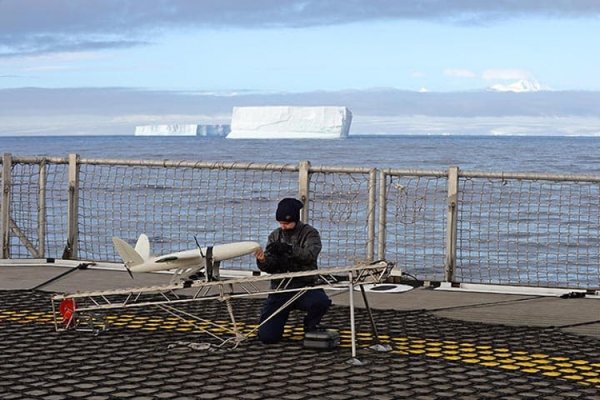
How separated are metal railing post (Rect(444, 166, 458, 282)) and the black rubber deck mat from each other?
224 cm

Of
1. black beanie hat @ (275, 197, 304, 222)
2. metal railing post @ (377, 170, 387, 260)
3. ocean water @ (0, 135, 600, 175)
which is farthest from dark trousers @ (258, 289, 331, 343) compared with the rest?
ocean water @ (0, 135, 600, 175)

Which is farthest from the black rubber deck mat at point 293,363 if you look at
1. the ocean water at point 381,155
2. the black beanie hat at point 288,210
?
the ocean water at point 381,155

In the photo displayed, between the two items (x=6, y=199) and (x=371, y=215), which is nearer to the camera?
(x=371, y=215)

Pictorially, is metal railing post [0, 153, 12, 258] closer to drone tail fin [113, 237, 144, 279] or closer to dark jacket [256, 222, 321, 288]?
drone tail fin [113, 237, 144, 279]

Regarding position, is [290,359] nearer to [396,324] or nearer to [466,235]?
[396,324]

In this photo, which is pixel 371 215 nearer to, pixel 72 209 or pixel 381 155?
pixel 72 209

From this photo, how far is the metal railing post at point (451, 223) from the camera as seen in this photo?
12.9 m

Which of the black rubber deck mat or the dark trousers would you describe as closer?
the black rubber deck mat

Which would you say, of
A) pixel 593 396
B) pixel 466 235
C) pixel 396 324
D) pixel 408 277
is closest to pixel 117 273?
pixel 408 277

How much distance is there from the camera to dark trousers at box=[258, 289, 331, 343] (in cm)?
930

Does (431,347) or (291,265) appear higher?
(291,265)

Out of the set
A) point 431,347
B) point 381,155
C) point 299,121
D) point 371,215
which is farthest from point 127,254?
point 299,121

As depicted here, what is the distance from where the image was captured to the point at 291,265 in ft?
30.8

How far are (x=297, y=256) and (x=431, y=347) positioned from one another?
4.03 feet
